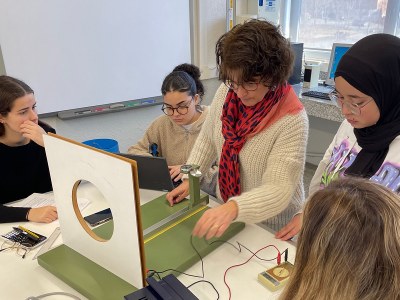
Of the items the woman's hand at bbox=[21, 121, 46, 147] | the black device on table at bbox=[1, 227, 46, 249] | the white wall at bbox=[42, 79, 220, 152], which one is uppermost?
the woman's hand at bbox=[21, 121, 46, 147]

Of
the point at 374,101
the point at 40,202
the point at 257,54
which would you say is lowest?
the point at 40,202

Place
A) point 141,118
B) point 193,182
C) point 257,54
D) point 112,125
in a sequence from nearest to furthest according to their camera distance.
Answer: point 257,54, point 193,182, point 112,125, point 141,118

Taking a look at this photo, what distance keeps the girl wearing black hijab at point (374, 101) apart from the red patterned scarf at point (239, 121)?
0.19m

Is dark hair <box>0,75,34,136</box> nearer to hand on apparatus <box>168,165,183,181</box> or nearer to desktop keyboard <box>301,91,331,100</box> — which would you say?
hand on apparatus <box>168,165,183,181</box>

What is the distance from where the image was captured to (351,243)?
1.84 ft

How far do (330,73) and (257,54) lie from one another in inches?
86.4

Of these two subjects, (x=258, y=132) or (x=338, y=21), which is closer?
(x=258, y=132)

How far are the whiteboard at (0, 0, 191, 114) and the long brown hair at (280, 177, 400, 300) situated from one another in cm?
221

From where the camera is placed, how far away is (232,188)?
4.67 feet

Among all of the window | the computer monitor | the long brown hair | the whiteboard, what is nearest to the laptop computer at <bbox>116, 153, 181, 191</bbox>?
the long brown hair

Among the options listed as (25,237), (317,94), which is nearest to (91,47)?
(25,237)

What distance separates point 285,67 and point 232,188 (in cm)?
50

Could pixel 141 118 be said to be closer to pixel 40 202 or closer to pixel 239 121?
pixel 40 202

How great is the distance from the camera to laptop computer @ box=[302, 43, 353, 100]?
115 inches
